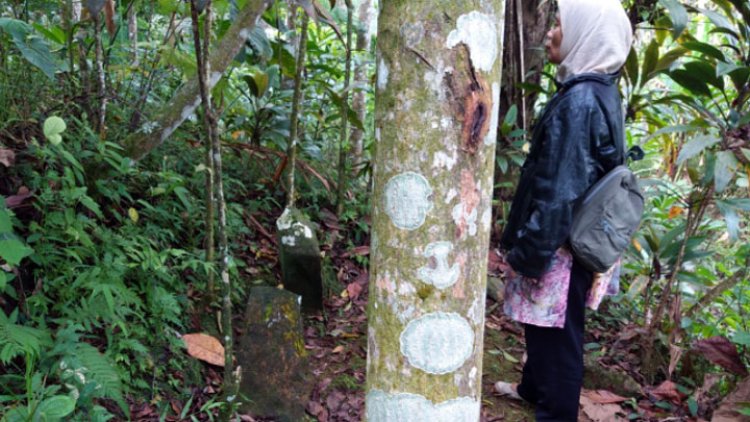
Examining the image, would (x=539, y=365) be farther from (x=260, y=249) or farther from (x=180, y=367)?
(x=260, y=249)

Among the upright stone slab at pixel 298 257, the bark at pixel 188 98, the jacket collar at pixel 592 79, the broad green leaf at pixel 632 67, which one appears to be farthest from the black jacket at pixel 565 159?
the bark at pixel 188 98

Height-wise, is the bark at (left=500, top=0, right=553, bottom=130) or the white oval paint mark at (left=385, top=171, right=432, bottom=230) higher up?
the bark at (left=500, top=0, right=553, bottom=130)

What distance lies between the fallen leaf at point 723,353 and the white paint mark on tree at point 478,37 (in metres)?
2.41

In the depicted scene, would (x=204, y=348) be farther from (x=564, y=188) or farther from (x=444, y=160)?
(x=444, y=160)

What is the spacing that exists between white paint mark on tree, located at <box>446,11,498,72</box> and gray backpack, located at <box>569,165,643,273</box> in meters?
1.28

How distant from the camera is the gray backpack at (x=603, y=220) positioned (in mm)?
2277

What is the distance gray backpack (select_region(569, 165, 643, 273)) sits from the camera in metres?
2.28

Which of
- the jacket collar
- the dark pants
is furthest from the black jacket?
the dark pants

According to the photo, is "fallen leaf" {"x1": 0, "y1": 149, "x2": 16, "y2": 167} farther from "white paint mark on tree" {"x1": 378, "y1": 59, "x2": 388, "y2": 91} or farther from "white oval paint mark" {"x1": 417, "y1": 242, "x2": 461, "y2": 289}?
"white oval paint mark" {"x1": 417, "y1": 242, "x2": 461, "y2": 289}

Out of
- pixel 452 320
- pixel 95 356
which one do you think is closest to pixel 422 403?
pixel 452 320

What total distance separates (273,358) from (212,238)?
660 mm

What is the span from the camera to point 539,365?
2.56 meters

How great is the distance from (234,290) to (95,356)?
45.3 inches

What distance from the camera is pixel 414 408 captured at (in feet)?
3.98
